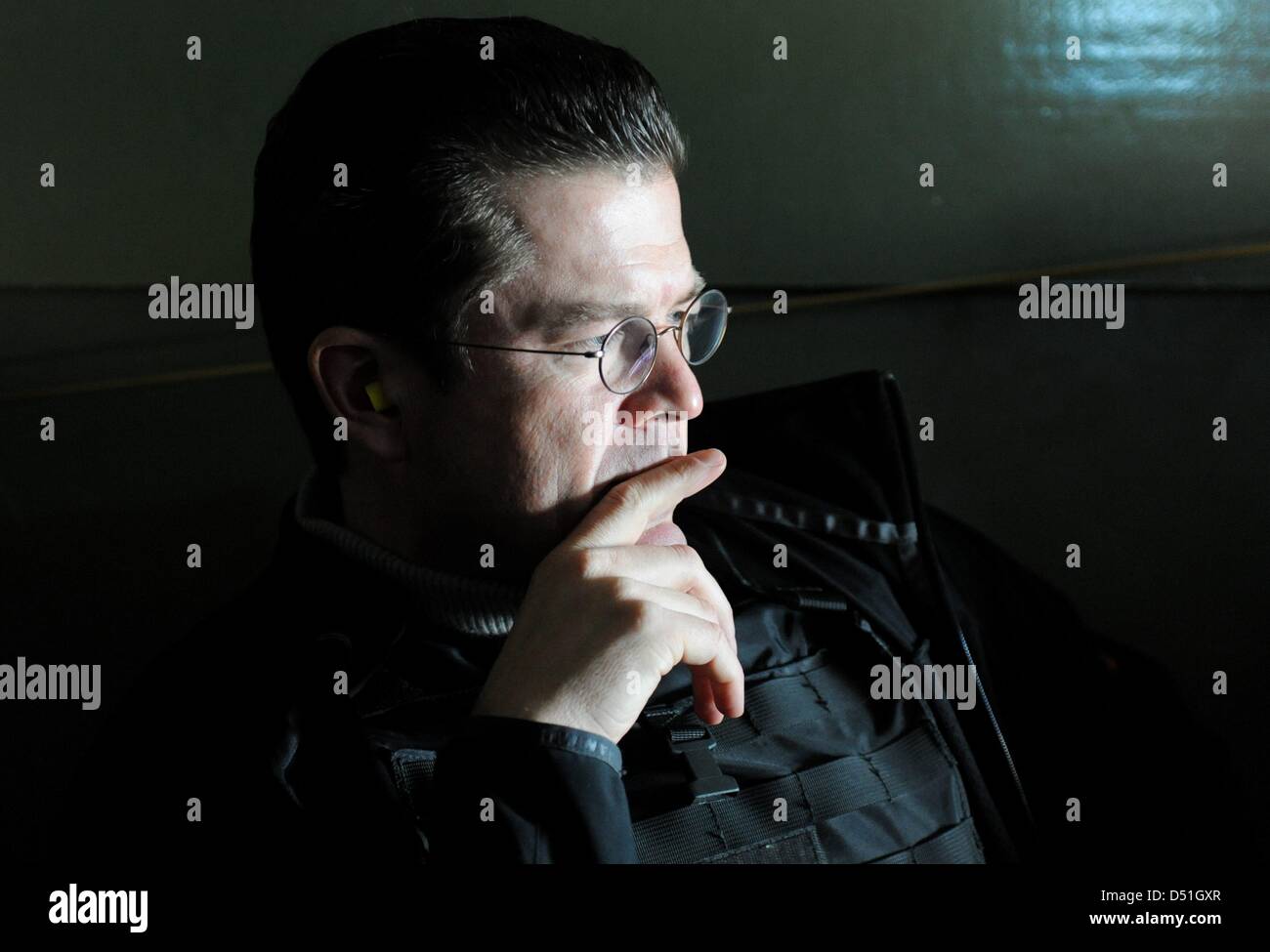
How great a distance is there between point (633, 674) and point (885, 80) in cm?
53

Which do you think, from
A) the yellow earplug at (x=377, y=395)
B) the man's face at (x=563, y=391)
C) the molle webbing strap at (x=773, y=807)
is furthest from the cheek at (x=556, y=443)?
the molle webbing strap at (x=773, y=807)

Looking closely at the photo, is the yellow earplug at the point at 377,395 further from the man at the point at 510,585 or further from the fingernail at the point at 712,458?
the fingernail at the point at 712,458

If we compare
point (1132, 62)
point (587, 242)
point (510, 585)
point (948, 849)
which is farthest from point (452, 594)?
point (1132, 62)

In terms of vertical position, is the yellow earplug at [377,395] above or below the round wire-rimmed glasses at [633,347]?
below

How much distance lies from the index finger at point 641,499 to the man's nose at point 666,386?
45 millimetres

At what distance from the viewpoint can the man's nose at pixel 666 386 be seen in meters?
0.86

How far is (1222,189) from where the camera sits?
0.93m

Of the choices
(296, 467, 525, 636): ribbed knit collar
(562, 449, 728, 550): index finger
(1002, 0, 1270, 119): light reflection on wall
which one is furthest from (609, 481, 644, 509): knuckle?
(1002, 0, 1270, 119): light reflection on wall

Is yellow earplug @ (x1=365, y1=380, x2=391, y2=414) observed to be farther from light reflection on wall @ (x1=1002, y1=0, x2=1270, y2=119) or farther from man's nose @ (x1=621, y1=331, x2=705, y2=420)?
light reflection on wall @ (x1=1002, y1=0, x2=1270, y2=119)

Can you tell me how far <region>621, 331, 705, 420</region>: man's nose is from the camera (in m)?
0.86

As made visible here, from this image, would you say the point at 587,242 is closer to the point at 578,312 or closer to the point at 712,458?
the point at 578,312
